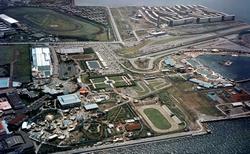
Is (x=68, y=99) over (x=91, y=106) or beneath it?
over

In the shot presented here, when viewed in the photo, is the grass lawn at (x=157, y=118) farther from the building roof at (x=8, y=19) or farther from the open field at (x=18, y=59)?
the building roof at (x=8, y=19)

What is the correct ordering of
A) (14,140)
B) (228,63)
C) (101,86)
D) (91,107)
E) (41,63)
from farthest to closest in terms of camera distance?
1. (228,63)
2. (41,63)
3. (101,86)
4. (91,107)
5. (14,140)

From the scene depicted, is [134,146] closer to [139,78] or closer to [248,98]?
[139,78]

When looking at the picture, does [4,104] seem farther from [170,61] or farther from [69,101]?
[170,61]

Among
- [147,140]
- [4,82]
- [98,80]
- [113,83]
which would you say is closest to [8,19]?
[4,82]

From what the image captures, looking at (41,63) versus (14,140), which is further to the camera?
(41,63)

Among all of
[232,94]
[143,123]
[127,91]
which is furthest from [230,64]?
[143,123]

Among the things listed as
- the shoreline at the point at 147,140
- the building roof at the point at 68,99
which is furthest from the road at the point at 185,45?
the shoreline at the point at 147,140
